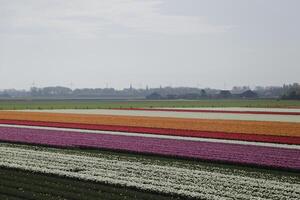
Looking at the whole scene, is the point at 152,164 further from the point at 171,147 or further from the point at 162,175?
the point at 171,147

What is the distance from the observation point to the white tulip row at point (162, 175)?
14180 mm

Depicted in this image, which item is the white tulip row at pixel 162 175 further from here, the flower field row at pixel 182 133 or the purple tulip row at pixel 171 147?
the flower field row at pixel 182 133

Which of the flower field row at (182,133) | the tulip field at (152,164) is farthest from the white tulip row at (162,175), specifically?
the flower field row at (182,133)

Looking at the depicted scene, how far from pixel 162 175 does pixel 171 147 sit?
7001 millimetres

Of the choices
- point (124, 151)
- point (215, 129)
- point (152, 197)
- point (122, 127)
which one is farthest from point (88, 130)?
point (152, 197)

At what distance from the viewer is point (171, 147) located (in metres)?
23.7

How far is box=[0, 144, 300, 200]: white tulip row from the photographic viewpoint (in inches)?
558

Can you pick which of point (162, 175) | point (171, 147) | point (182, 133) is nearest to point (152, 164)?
point (162, 175)

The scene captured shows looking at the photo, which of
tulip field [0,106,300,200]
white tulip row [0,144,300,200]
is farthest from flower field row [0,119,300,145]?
white tulip row [0,144,300,200]

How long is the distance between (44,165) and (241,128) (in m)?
Answer: 17.3

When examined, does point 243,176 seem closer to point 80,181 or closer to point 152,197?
point 152,197

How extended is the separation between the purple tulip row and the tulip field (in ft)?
0.13

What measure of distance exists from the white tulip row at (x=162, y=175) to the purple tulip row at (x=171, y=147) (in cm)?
160

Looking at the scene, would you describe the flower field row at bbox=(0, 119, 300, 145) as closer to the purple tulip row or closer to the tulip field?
the tulip field
